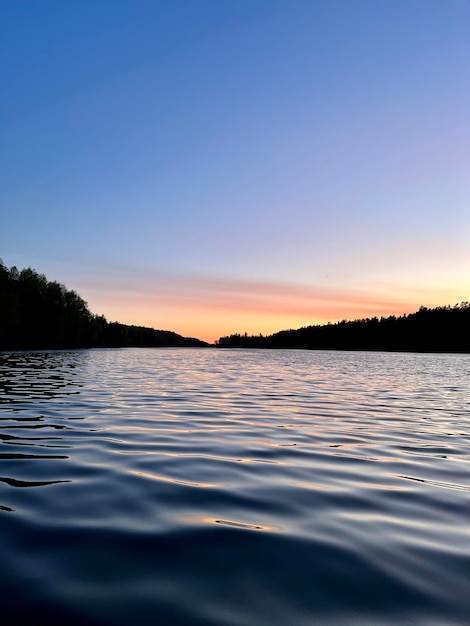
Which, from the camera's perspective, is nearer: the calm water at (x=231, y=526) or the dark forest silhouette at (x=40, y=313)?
the calm water at (x=231, y=526)

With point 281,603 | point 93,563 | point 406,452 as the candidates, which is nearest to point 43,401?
point 406,452

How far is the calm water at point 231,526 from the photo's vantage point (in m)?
3.36

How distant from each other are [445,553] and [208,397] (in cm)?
1432

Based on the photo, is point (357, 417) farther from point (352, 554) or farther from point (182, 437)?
point (352, 554)

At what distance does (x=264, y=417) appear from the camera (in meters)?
13.3

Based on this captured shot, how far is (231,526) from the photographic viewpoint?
4973 mm

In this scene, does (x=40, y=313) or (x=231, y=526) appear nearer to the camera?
(x=231, y=526)

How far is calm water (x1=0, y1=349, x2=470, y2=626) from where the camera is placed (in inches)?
132

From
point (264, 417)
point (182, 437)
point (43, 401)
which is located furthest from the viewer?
point (43, 401)

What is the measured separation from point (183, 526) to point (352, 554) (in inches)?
67.9

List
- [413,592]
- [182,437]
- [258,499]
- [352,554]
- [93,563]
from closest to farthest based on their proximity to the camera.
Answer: [413,592]
[93,563]
[352,554]
[258,499]
[182,437]

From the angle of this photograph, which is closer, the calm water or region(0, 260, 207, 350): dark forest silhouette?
the calm water

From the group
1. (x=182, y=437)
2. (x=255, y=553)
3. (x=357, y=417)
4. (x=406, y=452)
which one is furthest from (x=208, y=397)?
(x=255, y=553)

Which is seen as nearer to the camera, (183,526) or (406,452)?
(183,526)
